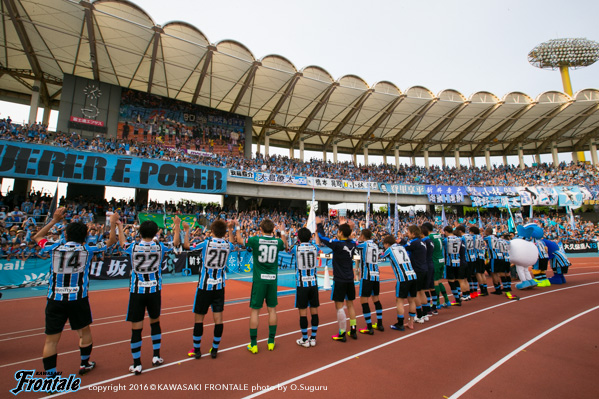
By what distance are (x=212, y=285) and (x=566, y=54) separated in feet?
203

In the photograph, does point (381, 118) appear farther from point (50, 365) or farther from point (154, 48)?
point (50, 365)

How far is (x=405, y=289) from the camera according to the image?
638 centimetres

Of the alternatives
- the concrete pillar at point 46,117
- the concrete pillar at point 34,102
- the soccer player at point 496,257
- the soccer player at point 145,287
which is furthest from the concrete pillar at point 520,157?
the concrete pillar at point 46,117

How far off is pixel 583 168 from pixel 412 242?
1926 inches

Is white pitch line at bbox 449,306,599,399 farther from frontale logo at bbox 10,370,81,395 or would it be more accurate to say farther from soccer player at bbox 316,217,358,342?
frontale logo at bbox 10,370,81,395

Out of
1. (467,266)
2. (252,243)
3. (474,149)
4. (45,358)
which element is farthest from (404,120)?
(45,358)

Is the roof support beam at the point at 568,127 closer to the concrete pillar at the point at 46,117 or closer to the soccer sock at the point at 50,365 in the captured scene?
the soccer sock at the point at 50,365

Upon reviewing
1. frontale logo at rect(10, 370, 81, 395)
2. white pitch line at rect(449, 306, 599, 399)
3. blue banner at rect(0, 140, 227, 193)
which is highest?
blue banner at rect(0, 140, 227, 193)

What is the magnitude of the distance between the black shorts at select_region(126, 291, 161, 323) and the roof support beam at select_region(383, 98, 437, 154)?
3598 cm

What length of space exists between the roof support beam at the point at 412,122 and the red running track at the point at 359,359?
30309mm

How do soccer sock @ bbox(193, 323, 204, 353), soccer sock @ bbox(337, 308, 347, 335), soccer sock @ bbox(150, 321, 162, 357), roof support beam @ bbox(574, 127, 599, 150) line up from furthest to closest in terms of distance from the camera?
roof support beam @ bbox(574, 127, 599, 150) < soccer sock @ bbox(337, 308, 347, 335) < soccer sock @ bbox(193, 323, 204, 353) < soccer sock @ bbox(150, 321, 162, 357)

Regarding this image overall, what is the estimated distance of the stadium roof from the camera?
20.7m

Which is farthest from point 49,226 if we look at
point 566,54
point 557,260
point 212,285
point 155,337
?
point 566,54

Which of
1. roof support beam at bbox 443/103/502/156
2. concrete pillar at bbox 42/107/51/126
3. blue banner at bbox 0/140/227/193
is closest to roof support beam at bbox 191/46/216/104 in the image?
blue banner at bbox 0/140/227/193
